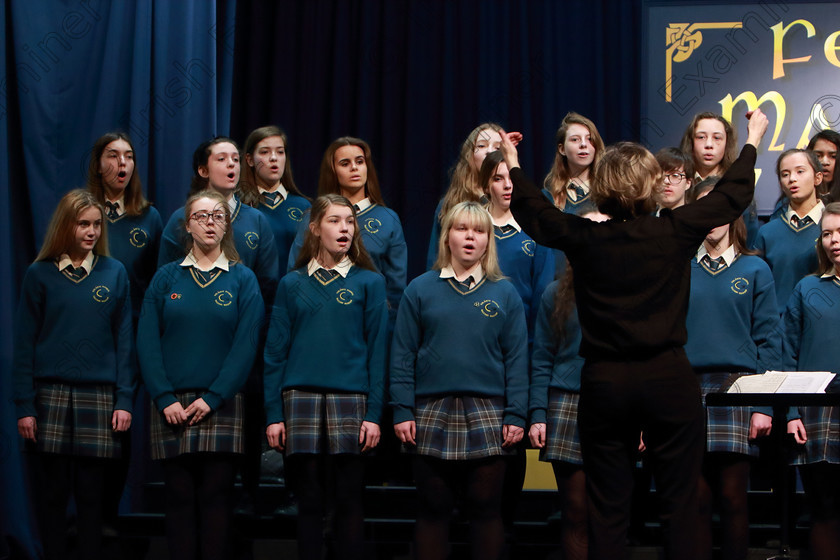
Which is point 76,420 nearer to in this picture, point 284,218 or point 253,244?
point 253,244

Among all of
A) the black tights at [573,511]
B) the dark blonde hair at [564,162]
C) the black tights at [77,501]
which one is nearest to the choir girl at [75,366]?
the black tights at [77,501]

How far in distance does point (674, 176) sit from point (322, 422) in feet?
5.00

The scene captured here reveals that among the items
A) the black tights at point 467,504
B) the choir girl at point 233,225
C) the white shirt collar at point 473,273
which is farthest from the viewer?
the choir girl at point 233,225

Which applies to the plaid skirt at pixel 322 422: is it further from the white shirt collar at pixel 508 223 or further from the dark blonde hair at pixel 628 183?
the dark blonde hair at pixel 628 183

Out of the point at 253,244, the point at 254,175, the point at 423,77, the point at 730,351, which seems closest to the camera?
the point at 730,351

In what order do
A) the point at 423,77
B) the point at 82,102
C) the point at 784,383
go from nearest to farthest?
the point at 784,383 < the point at 82,102 < the point at 423,77

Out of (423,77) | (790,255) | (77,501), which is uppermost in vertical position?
(423,77)

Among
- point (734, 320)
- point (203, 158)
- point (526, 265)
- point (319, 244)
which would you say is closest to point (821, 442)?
point (734, 320)

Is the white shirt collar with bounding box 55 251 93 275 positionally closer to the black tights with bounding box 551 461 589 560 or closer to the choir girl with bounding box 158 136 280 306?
the choir girl with bounding box 158 136 280 306

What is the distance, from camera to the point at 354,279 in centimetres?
326

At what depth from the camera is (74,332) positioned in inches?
132

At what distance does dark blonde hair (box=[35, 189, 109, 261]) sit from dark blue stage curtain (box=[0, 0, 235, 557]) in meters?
0.57

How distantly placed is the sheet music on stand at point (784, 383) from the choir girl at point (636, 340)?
1.12 ft

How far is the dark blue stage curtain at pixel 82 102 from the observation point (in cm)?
401
